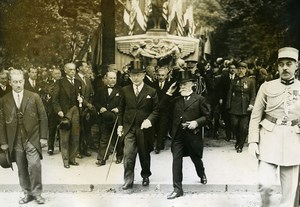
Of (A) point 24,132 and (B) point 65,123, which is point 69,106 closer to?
(B) point 65,123

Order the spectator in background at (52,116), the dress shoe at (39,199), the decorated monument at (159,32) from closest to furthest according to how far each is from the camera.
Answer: the dress shoe at (39,199) < the decorated monument at (159,32) < the spectator in background at (52,116)

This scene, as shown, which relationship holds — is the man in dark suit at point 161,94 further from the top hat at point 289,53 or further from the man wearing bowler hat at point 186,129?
the top hat at point 289,53

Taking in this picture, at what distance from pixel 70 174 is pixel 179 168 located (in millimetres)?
1406

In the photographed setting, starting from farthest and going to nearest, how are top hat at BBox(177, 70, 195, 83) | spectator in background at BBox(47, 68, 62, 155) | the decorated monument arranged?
spectator in background at BBox(47, 68, 62, 155) → the decorated monument → top hat at BBox(177, 70, 195, 83)

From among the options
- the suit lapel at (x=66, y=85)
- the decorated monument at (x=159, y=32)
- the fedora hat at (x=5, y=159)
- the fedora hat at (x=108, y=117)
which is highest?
the decorated monument at (x=159, y=32)

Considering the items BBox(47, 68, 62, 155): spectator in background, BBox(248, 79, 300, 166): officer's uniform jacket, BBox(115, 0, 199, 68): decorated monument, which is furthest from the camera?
BBox(47, 68, 62, 155): spectator in background

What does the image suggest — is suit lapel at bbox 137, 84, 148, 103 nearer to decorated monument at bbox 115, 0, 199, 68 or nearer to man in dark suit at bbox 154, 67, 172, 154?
man in dark suit at bbox 154, 67, 172, 154

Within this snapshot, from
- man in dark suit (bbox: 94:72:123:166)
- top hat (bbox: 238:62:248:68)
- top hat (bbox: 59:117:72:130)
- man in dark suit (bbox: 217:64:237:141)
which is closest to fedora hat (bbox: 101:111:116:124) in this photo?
man in dark suit (bbox: 94:72:123:166)

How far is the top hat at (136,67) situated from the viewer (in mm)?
6332

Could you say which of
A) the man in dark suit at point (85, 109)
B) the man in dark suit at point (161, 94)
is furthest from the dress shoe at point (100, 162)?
the man in dark suit at point (161, 94)

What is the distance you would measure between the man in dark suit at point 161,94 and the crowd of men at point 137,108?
0.01 metres

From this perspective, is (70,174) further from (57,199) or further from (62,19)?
(62,19)

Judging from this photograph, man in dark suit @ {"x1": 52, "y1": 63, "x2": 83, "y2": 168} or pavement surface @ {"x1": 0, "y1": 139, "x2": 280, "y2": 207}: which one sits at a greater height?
man in dark suit @ {"x1": 52, "y1": 63, "x2": 83, "y2": 168}

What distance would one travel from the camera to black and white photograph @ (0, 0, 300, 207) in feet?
20.0
